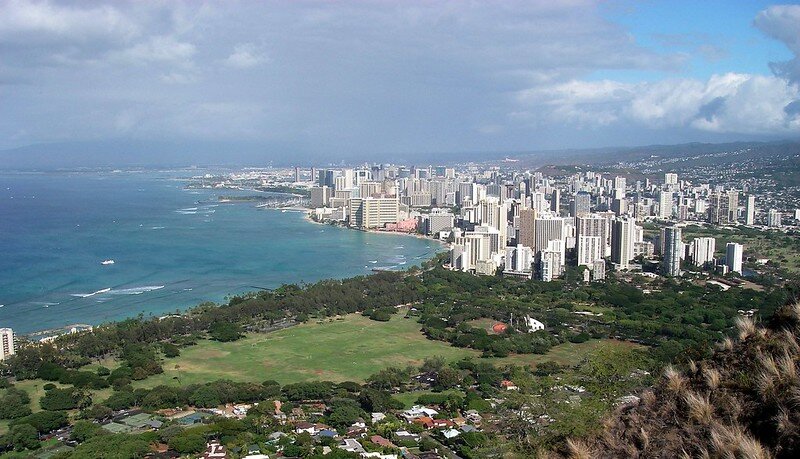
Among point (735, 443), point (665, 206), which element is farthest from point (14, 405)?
point (665, 206)

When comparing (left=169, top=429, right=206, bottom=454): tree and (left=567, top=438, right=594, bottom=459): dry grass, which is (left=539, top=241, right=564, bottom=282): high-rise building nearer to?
(left=169, top=429, right=206, bottom=454): tree

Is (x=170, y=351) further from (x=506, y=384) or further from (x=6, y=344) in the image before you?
(x=506, y=384)

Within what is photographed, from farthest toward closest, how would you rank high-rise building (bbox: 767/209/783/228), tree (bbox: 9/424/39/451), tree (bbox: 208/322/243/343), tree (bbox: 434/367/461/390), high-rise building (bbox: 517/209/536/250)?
high-rise building (bbox: 767/209/783/228), high-rise building (bbox: 517/209/536/250), tree (bbox: 208/322/243/343), tree (bbox: 434/367/461/390), tree (bbox: 9/424/39/451)

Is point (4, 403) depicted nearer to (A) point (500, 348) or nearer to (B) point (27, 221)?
(A) point (500, 348)

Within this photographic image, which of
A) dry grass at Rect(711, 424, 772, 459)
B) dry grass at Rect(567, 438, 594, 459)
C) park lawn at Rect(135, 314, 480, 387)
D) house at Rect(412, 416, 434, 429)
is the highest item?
dry grass at Rect(711, 424, 772, 459)

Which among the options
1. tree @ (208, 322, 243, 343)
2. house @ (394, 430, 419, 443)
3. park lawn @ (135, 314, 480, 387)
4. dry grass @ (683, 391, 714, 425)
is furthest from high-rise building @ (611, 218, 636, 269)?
dry grass @ (683, 391, 714, 425)

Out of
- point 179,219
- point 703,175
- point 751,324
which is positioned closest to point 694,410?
point 751,324
